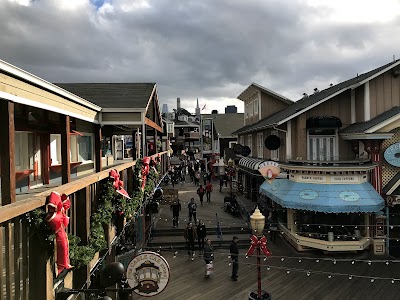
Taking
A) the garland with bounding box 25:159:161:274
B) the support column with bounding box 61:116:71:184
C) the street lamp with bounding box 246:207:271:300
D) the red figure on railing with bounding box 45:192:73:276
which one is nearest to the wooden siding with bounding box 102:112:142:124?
the garland with bounding box 25:159:161:274

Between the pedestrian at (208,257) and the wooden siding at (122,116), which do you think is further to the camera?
the pedestrian at (208,257)

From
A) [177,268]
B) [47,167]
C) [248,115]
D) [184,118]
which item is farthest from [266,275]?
[184,118]

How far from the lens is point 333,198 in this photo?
635 inches

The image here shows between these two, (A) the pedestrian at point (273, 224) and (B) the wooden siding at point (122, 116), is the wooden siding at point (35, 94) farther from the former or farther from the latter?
(A) the pedestrian at point (273, 224)

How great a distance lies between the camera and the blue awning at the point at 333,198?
15867mm

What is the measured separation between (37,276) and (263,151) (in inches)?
865

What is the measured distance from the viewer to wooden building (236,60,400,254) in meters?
16.4

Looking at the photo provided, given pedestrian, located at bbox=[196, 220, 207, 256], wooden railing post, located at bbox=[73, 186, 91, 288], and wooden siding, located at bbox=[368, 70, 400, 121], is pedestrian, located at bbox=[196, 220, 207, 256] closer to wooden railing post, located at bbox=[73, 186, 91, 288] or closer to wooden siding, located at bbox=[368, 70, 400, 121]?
wooden railing post, located at bbox=[73, 186, 91, 288]

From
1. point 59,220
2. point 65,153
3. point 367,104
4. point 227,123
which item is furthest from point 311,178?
point 227,123

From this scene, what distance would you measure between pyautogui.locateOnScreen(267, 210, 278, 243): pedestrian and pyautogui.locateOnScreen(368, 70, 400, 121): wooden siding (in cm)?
794

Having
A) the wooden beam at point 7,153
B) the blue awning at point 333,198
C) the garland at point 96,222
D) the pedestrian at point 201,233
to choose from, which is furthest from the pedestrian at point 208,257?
the wooden beam at point 7,153

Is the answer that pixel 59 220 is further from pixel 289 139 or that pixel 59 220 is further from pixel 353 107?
pixel 353 107

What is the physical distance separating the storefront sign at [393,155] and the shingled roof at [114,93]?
12.2m

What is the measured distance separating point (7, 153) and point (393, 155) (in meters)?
17.6
